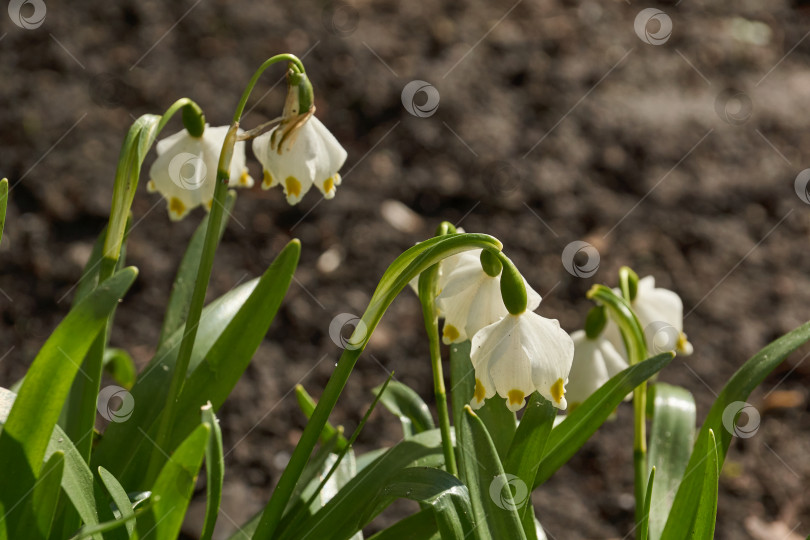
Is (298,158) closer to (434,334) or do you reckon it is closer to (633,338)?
(434,334)

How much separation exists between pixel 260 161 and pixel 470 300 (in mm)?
377

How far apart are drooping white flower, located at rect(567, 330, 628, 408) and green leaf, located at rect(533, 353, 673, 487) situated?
14 centimetres

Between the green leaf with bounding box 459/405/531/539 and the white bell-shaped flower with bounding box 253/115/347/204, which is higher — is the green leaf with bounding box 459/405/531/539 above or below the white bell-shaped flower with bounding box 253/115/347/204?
below

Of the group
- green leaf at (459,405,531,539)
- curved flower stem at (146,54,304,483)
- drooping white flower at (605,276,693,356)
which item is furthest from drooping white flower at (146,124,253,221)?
drooping white flower at (605,276,693,356)

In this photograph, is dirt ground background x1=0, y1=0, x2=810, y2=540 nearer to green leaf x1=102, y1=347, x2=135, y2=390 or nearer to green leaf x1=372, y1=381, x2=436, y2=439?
green leaf x1=102, y1=347, x2=135, y2=390

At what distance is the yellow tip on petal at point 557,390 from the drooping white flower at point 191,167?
1.89 feet

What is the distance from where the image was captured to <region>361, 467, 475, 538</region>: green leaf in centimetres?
116

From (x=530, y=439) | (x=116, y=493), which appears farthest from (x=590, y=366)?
(x=116, y=493)

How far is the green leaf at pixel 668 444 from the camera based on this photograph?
1.56 metres

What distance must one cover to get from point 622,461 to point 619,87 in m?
1.72

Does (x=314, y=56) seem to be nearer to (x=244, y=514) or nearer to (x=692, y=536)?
(x=244, y=514)

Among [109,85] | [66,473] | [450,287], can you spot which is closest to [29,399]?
[66,473]

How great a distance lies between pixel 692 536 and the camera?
131 centimetres

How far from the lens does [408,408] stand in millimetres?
1677
